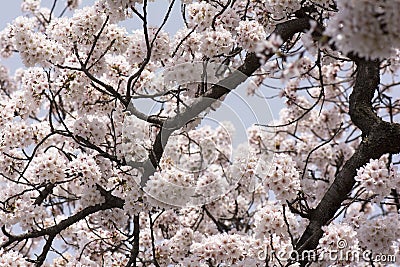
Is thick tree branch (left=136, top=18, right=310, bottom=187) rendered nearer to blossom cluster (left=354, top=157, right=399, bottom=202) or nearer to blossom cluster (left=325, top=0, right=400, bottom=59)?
blossom cluster (left=354, top=157, right=399, bottom=202)

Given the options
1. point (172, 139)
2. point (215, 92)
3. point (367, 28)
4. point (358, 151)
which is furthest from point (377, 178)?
point (172, 139)

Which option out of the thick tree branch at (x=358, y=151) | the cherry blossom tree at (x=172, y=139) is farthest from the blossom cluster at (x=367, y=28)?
the thick tree branch at (x=358, y=151)

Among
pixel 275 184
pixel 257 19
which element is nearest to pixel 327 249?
pixel 275 184

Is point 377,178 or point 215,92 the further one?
point 215,92

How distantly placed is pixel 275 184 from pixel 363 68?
1453mm

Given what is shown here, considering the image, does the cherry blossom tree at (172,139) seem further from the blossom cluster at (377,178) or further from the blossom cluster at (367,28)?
the blossom cluster at (367,28)

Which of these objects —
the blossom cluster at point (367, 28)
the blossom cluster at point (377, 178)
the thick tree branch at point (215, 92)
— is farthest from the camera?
the thick tree branch at point (215, 92)

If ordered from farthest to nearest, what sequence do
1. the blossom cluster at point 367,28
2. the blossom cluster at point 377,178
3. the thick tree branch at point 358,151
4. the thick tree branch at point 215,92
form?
the thick tree branch at point 215,92, the thick tree branch at point 358,151, the blossom cluster at point 377,178, the blossom cluster at point 367,28

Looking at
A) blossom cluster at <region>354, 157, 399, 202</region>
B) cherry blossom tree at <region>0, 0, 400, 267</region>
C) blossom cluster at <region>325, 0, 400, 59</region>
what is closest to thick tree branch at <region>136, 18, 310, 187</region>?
cherry blossom tree at <region>0, 0, 400, 267</region>

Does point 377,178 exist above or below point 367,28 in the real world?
above

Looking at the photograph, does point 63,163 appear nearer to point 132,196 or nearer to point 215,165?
point 132,196

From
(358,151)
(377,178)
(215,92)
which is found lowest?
(377,178)

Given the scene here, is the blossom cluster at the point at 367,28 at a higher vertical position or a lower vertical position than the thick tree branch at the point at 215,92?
lower

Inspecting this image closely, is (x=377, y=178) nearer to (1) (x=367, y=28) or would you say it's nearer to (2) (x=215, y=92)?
(2) (x=215, y=92)
